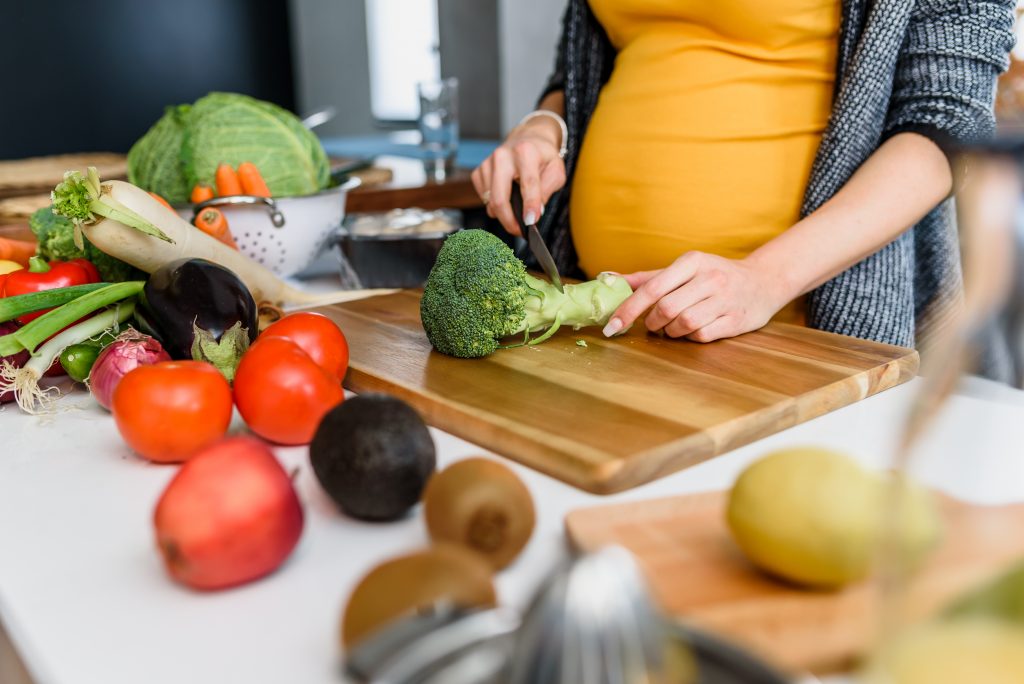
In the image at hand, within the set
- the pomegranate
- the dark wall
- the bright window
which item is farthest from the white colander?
the dark wall

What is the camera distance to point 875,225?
1.19 meters

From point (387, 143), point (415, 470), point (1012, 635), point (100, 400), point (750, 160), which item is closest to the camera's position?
point (1012, 635)

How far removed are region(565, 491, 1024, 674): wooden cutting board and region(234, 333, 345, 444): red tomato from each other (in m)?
0.29

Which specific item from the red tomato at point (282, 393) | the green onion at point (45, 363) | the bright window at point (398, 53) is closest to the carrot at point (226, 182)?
the green onion at point (45, 363)

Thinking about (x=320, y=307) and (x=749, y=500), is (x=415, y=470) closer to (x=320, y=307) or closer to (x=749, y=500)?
(x=749, y=500)

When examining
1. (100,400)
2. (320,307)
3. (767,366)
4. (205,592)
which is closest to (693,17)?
(767,366)

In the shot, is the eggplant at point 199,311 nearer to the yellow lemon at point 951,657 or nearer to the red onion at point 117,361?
the red onion at point 117,361

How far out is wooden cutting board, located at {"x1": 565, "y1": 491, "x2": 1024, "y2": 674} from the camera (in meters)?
0.39

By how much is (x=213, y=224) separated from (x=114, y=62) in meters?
5.45

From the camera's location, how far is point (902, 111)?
1.25 m

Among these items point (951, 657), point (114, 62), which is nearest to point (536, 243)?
point (951, 657)

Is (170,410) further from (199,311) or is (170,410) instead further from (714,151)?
(714,151)

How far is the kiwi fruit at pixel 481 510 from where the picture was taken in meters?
0.58

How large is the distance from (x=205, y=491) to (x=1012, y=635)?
1.48 ft
